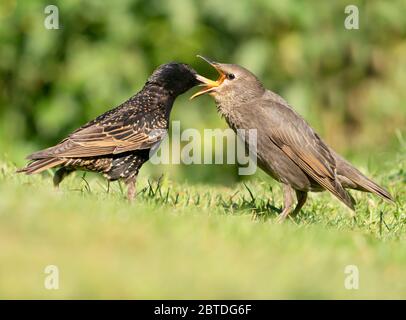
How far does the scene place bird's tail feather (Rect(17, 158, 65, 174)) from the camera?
7727 millimetres

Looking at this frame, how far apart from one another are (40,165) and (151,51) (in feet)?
16.6

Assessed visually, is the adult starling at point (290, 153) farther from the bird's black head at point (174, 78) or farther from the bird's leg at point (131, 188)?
the bird's leg at point (131, 188)

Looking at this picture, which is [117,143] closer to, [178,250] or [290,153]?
[290,153]

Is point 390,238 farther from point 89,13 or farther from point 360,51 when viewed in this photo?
point 360,51

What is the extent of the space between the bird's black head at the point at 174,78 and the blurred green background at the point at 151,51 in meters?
2.95

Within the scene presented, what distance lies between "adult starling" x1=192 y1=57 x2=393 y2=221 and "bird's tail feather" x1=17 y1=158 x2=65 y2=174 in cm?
182

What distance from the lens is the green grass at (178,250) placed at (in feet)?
17.9

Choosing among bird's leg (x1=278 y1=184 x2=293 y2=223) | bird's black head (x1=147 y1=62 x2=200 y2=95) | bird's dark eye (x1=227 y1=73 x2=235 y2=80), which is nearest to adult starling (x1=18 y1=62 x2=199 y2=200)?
bird's black head (x1=147 y1=62 x2=200 y2=95)

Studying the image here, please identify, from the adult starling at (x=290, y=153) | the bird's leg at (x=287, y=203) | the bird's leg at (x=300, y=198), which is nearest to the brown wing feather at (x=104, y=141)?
the adult starling at (x=290, y=153)

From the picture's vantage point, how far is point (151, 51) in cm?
1259

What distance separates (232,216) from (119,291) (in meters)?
2.41

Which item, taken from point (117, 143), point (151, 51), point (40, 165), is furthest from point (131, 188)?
point (151, 51)

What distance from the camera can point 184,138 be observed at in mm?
12984

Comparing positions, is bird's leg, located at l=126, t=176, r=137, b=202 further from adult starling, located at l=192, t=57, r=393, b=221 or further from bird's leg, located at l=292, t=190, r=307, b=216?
bird's leg, located at l=292, t=190, r=307, b=216
